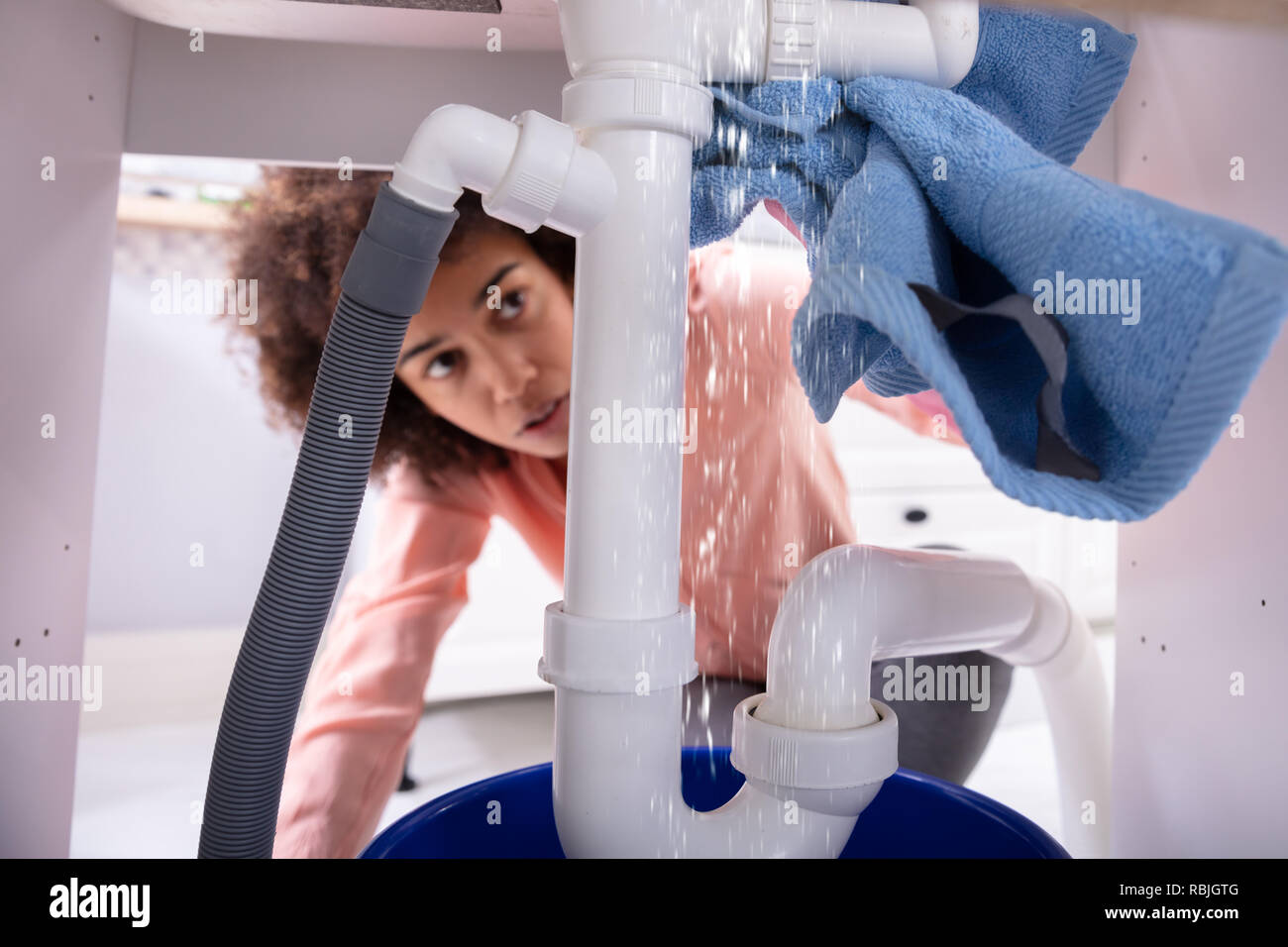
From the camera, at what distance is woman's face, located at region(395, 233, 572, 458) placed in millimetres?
1017

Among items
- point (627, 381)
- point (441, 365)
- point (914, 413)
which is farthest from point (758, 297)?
point (627, 381)

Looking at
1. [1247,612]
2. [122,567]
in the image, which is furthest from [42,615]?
[122,567]

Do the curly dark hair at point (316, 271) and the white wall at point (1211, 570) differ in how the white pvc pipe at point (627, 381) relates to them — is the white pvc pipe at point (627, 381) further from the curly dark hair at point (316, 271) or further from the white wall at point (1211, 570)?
the curly dark hair at point (316, 271)

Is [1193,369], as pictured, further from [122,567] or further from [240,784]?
[122,567]

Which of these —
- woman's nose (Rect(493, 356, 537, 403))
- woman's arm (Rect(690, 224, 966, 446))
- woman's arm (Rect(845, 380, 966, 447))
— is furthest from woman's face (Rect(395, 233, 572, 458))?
woman's arm (Rect(845, 380, 966, 447))

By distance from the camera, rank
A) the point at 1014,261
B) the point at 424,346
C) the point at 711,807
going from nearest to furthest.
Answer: the point at 1014,261
the point at 711,807
the point at 424,346

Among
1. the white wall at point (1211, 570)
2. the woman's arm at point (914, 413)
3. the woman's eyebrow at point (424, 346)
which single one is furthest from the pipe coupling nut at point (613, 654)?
the woman's eyebrow at point (424, 346)

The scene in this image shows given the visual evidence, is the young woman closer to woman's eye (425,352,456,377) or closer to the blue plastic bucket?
woman's eye (425,352,456,377)

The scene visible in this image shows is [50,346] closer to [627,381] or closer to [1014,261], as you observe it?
[627,381]

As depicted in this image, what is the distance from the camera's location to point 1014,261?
1.22ft

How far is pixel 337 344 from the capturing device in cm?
41

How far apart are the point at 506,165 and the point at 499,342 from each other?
0.65m

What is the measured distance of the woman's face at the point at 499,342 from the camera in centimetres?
102
